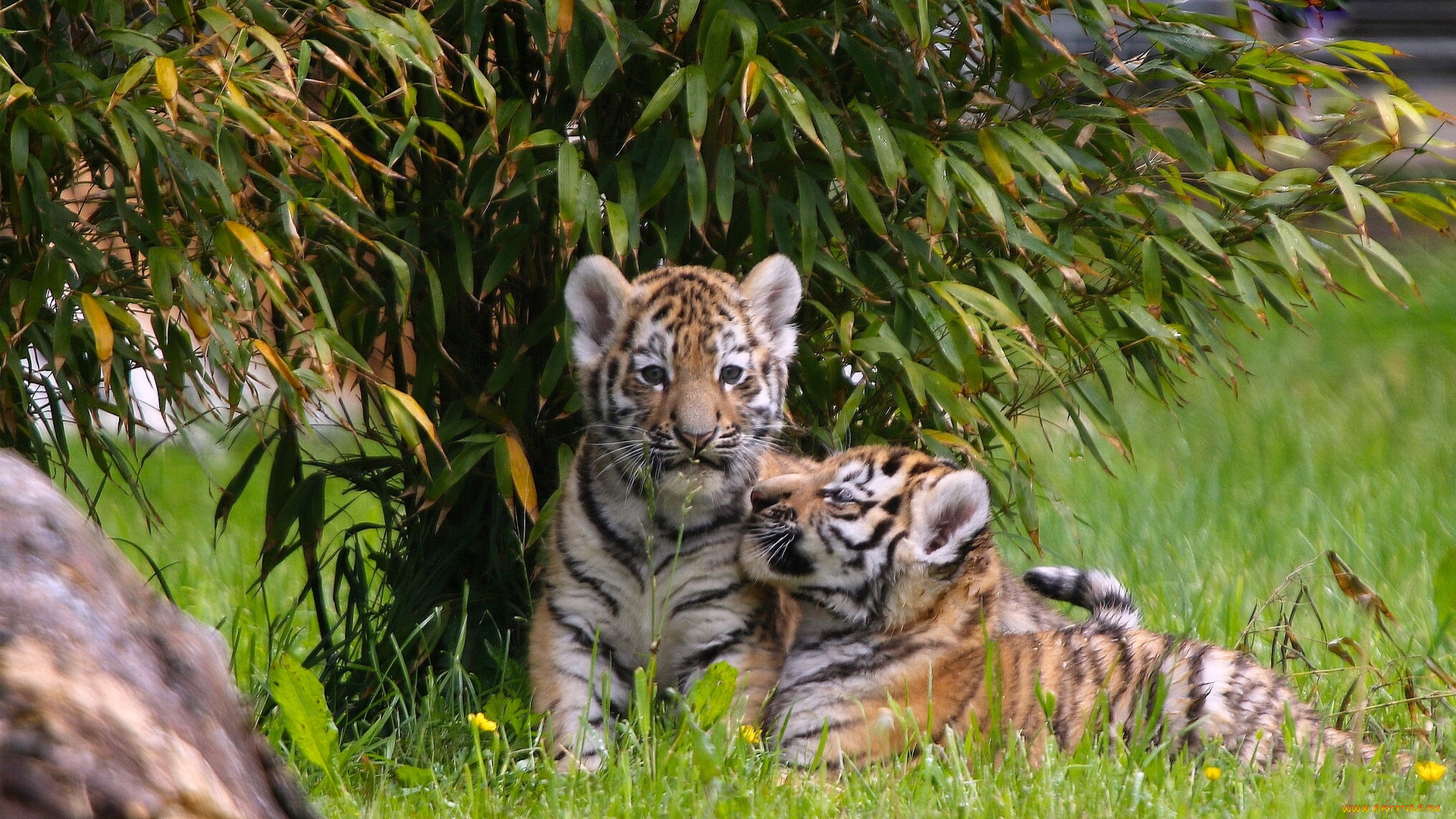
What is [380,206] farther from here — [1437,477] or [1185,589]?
[1437,477]

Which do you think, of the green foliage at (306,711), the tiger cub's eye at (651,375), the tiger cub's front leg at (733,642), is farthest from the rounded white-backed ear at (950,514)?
the green foliage at (306,711)

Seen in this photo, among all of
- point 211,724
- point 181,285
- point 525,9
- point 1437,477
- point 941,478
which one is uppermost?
point 525,9

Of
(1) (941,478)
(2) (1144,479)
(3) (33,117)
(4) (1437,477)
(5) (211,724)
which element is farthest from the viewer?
(2) (1144,479)

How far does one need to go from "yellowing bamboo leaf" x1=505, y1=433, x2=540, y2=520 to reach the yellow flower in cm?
202

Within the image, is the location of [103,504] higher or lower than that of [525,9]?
lower

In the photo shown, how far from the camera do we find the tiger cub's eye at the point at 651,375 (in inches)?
132

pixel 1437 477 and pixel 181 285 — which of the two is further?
pixel 1437 477

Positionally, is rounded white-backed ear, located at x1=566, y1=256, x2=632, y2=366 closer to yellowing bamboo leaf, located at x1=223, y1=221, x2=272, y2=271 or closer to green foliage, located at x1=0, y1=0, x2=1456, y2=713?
green foliage, located at x1=0, y1=0, x2=1456, y2=713

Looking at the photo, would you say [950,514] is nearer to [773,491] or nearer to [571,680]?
[773,491]

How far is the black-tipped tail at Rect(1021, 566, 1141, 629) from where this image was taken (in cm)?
362

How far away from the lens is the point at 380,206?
3.75 metres

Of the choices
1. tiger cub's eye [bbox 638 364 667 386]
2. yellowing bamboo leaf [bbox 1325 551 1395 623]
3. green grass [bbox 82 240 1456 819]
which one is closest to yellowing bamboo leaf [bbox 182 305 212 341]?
green grass [bbox 82 240 1456 819]

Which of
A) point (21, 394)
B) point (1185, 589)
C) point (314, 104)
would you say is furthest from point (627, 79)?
point (1185, 589)

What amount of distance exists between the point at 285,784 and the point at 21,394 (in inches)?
54.2
